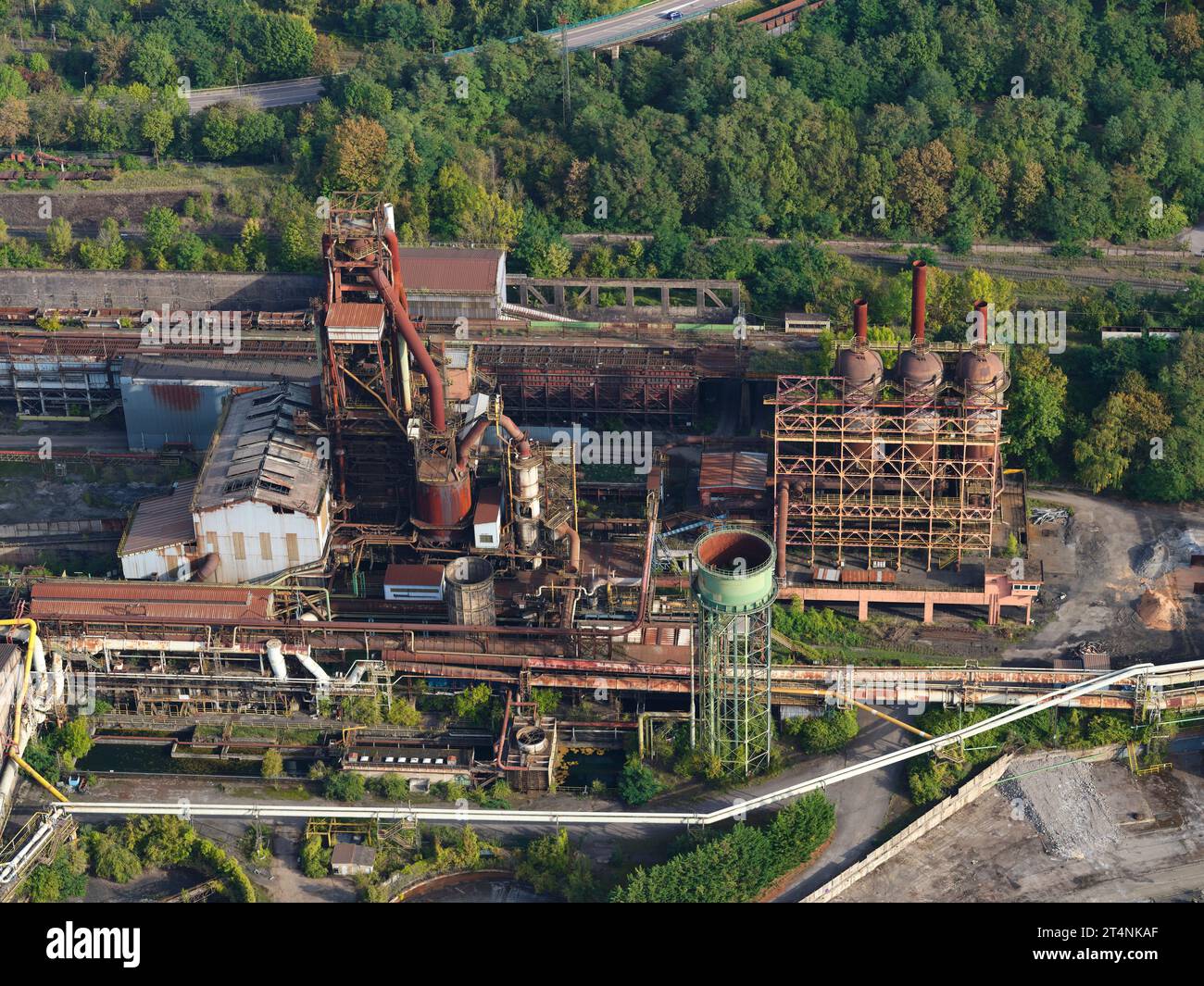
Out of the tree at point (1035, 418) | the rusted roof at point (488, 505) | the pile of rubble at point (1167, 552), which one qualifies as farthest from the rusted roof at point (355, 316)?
the pile of rubble at point (1167, 552)

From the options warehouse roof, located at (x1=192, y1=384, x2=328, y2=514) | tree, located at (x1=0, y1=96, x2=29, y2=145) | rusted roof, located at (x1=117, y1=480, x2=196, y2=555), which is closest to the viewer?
warehouse roof, located at (x1=192, y1=384, x2=328, y2=514)

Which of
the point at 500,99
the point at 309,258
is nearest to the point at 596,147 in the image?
the point at 500,99

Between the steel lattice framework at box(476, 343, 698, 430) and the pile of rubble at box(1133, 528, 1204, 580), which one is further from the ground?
the steel lattice framework at box(476, 343, 698, 430)

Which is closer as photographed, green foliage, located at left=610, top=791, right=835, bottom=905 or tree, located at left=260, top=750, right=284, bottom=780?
green foliage, located at left=610, top=791, right=835, bottom=905

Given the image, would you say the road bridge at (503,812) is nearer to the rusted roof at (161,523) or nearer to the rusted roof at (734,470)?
the rusted roof at (161,523)

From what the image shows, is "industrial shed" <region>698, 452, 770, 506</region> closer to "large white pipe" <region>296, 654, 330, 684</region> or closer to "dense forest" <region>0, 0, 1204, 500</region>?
"dense forest" <region>0, 0, 1204, 500</region>

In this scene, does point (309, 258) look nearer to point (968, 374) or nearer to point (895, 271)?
point (895, 271)

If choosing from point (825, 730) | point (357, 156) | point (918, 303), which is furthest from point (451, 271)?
point (825, 730)

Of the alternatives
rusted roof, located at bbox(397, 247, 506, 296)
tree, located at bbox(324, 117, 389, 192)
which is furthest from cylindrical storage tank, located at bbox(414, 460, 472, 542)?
tree, located at bbox(324, 117, 389, 192)
